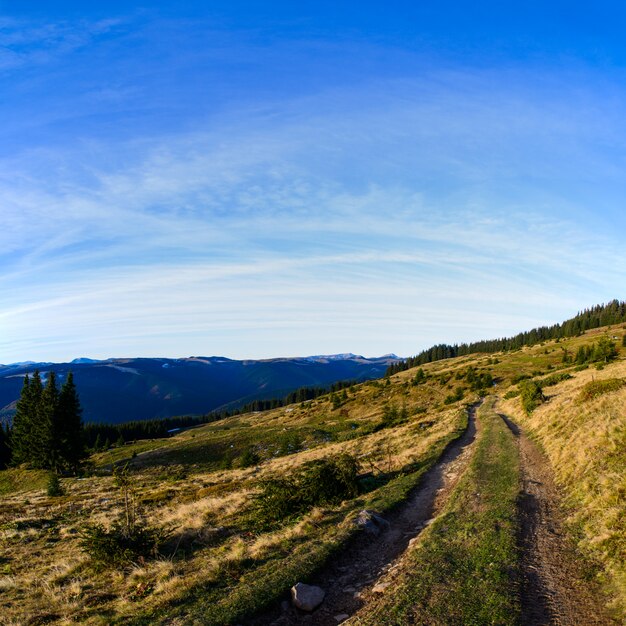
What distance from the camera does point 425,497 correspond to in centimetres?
1814

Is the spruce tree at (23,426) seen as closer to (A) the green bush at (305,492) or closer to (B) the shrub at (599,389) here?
(A) the green bush at (305,492)

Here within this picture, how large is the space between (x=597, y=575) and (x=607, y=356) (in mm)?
74370

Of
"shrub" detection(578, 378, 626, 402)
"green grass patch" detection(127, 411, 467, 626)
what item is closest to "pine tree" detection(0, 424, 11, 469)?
"green grass patch" detection(127, 411, 467, 626)

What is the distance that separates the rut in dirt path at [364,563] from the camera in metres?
9.11

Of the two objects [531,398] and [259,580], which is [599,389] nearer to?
[531,398]

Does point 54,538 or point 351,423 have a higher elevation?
point 54,538

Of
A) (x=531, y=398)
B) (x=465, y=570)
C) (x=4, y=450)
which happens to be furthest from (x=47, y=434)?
(x=465, y=570)

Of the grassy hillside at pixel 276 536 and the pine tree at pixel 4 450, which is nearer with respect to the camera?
the grassy hillside at pixel 276 536

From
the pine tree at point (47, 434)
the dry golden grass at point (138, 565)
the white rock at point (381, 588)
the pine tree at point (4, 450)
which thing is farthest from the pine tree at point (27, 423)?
the white rock at point (381, 588)

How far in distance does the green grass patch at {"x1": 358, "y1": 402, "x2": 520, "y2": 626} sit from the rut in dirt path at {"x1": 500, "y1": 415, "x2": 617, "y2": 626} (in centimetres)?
31

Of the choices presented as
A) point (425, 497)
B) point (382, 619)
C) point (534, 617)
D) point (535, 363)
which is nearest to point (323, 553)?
point (382, 619)

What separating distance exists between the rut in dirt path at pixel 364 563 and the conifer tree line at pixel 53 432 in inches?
2588

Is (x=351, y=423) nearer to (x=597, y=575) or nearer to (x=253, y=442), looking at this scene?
(x=253, y=442)

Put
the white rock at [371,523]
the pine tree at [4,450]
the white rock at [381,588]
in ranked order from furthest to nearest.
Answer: the pine tree at [4,450]
the white rock at [371,523]
the white rock at [381,588]
